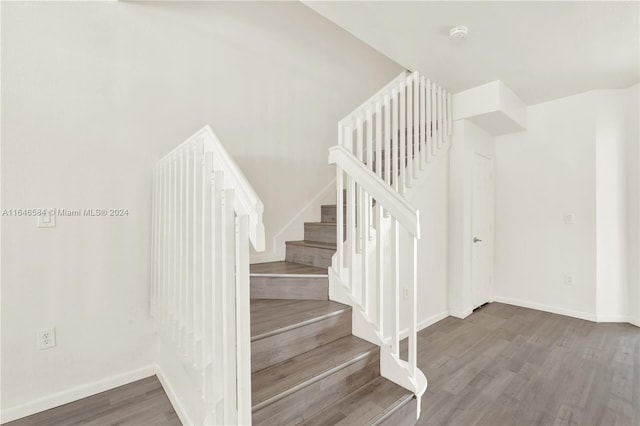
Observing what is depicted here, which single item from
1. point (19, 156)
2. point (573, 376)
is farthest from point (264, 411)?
point (573, 376)

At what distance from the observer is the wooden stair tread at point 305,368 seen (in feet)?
4.53

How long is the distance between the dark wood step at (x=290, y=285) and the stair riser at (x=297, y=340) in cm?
28

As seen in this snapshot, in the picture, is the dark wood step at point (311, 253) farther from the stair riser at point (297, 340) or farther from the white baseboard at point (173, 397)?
the white baseboard at point (173, 397)

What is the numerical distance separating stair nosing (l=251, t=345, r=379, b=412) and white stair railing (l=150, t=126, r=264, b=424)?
21cm

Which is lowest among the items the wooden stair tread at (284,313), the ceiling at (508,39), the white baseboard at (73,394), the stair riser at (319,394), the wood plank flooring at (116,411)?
the wood plank flooring at (116,411)

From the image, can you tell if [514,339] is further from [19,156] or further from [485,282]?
[19,156]

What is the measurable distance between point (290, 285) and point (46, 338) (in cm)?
156

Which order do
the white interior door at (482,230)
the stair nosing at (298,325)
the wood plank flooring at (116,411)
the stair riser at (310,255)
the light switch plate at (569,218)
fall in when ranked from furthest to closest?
the white interior door at (482,230), the light switch plate at (569,218), the stair riser at (310,255), the wood plank flooring at (116,411), the stair nosing at (298,325)

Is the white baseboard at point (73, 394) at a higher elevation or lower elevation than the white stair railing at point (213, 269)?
lower

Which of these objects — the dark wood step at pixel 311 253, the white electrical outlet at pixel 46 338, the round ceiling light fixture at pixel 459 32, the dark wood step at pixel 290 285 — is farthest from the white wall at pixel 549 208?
the white electrical outlet at pixel 46 338

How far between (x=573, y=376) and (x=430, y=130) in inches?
96.4

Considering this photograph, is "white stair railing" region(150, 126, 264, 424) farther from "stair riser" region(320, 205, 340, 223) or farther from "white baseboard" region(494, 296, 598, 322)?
"white baseboard" region(494, 296, 598, 322)

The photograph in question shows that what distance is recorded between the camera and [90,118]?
77.2 inches

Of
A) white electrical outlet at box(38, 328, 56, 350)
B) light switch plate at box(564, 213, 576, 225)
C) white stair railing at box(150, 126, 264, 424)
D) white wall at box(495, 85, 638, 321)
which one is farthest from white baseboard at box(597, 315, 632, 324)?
white electrical outlet at box(38, 328, 56, 350)
